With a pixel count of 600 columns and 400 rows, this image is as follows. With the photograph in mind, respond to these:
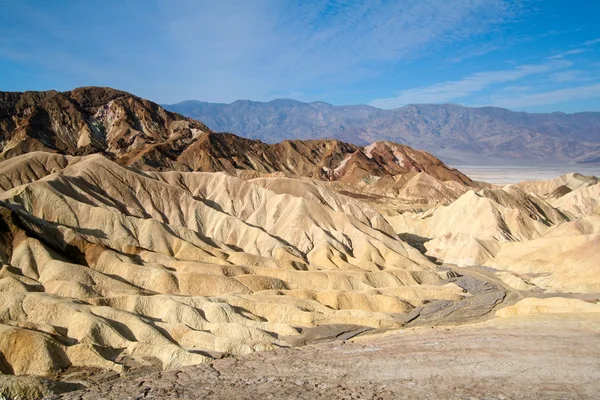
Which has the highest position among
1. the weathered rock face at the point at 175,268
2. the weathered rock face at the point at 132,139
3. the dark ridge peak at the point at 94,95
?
the dark ridge peak at the point at 94,95

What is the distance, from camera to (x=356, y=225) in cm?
8688

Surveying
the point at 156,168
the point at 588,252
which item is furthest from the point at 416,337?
the point at 156,168

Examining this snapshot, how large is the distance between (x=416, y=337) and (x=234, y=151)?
475ft

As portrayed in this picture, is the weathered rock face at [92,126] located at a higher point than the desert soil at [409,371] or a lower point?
higher

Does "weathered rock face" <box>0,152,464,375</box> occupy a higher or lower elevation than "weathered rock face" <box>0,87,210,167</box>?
lower

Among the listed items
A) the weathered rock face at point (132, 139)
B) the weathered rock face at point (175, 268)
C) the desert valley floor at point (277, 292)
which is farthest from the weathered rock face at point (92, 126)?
the desert valley floor at point (277, 292)

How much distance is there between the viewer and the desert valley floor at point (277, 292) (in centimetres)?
3291

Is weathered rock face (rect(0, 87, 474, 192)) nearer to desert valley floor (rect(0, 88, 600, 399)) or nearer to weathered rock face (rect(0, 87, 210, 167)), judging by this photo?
weathered rock face (rect(0, 87, 210, 167))

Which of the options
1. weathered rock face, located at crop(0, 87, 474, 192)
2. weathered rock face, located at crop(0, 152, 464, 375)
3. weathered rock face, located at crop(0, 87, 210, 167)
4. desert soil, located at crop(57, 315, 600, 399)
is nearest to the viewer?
desert soil, located at crop(57, 315, 600, 399)

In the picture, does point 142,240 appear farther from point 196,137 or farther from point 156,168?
point 196,137

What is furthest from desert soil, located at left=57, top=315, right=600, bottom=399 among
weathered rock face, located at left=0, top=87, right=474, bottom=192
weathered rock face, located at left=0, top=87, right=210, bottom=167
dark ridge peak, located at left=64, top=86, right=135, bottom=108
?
dark ridge peak, located at left=64, top=86, right=135, bottom=108

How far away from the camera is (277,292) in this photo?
57.9m

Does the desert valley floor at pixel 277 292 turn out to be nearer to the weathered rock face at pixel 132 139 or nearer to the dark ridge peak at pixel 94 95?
the weathered rock face at pixel 132 139

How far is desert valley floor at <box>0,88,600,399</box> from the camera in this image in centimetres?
3291
